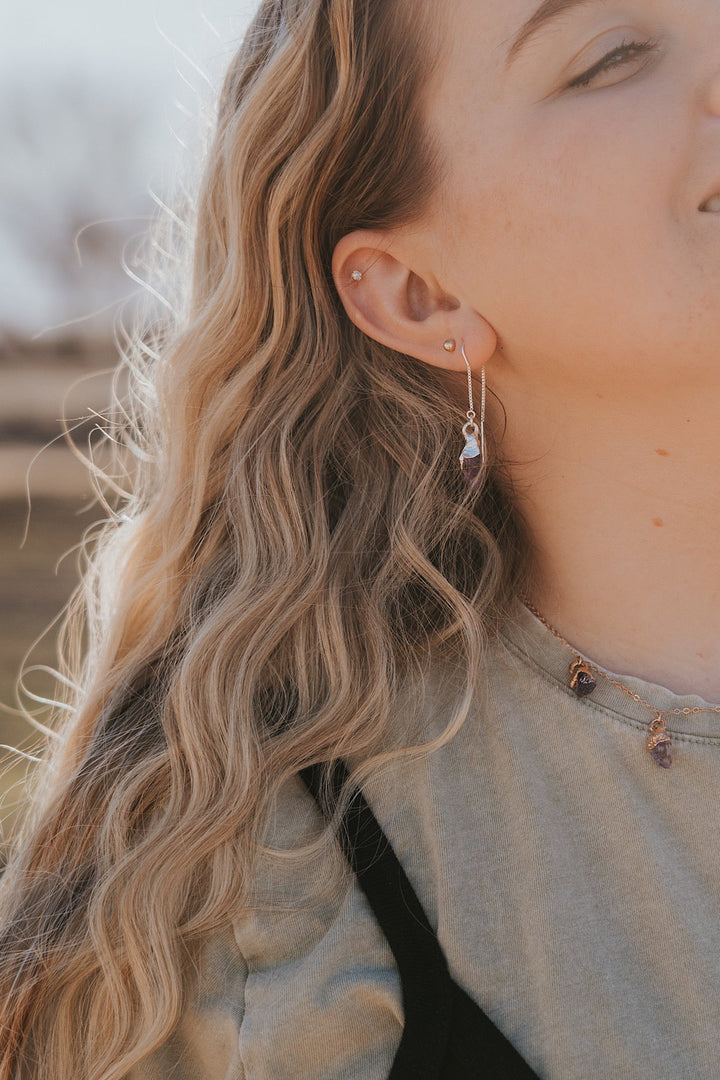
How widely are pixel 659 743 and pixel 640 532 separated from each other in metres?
0.33

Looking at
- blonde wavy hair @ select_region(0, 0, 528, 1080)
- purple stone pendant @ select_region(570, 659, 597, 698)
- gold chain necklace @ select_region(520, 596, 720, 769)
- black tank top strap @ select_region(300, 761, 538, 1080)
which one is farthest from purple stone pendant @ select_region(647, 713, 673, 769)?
black tank top strap @ select_region(300, 761, 538, 1080)

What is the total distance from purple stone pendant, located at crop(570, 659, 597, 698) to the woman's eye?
85cm

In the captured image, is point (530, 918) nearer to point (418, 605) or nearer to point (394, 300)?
point (418, 605)

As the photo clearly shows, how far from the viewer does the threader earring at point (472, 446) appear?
5.74 feet

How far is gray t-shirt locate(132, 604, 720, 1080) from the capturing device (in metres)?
1.40

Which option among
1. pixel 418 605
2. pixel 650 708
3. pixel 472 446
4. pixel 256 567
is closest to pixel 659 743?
pixel 650 708

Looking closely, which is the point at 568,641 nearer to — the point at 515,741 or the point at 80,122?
the point at 515,741

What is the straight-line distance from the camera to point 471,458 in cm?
176

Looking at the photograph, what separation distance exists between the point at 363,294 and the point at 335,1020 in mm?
1117

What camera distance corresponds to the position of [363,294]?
71.6 inches

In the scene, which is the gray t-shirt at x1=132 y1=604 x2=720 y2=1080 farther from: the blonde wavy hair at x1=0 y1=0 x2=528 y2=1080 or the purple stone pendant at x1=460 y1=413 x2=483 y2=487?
the purple stone pendant at x1=460 y1=413 x2=483 y2=487

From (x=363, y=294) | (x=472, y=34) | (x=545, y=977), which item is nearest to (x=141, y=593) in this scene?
(x=363, y=294)

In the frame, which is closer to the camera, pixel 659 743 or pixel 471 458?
pixel 659 743

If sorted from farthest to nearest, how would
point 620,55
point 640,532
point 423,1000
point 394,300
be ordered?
1. point 394,300
2. point 640,532
3. point 620,55
4. point 423,1000
